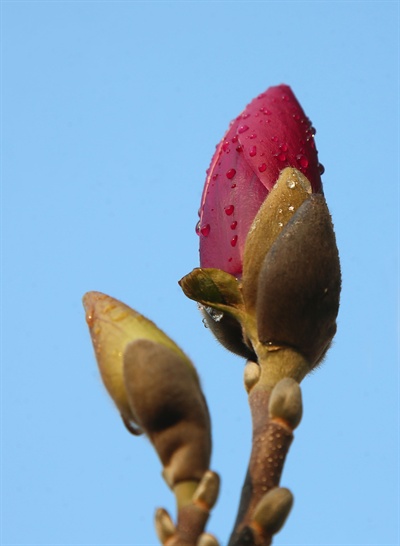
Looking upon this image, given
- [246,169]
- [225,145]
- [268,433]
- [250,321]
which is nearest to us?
[268,433]

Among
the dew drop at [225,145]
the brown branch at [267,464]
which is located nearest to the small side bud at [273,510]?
the brown branch at [267,464]

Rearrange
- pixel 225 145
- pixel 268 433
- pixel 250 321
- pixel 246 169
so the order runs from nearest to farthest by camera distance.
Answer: pixel 268 433 < pixel 250 321 < pixel 246 169 < pixel 225 145

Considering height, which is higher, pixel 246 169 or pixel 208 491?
pixel 246 169

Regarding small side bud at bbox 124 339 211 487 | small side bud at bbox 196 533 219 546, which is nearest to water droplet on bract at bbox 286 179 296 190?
small side bud at bbox 124 339 211 487

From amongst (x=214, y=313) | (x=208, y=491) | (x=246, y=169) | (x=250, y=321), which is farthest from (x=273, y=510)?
(x=246, y=169)

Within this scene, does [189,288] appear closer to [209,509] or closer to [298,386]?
[298,386]

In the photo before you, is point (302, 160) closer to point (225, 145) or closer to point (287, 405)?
point (225, 145)
